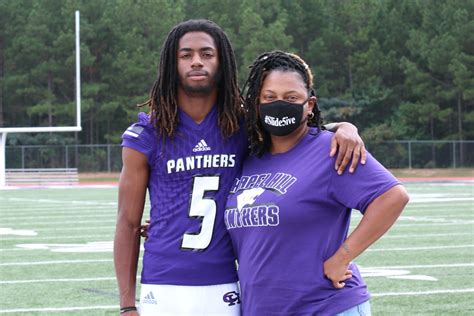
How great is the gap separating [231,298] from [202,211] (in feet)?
1.07

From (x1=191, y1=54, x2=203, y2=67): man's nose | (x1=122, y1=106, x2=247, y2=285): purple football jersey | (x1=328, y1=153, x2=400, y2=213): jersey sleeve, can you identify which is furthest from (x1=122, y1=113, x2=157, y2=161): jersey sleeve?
(x1=328, y1=153, x2=400, y2=213): jersey sleeve

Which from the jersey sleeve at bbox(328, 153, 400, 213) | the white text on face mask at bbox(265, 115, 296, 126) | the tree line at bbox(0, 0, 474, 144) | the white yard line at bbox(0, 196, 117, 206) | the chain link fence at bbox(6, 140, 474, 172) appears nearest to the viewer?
the jersey sleeve at bbox(328, 153, 400, 213)

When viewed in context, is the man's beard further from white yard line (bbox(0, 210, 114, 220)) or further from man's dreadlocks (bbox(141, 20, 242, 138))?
white yard line (bbox(0, 210, 114, 220))

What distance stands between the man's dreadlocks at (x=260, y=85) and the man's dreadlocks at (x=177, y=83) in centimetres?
10

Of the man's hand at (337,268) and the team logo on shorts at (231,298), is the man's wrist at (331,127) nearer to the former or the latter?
the man's hand at (337,268)

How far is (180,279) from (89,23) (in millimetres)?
46073

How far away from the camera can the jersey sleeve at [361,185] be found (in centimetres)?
344

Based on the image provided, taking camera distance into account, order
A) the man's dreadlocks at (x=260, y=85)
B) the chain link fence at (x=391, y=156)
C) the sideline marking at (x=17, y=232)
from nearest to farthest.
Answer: the man's dreadlocks at (x=260, y=85), the sideline marking at (x=17, y=232), the chain link fence at (x=391, y=156)

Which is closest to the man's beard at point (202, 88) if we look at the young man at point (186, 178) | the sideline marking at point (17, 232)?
the young man at point (186, 178)

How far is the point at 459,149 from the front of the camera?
4381cm

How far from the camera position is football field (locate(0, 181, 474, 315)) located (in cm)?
772

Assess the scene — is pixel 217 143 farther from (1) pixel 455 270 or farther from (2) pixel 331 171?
(1) pixel 455 270

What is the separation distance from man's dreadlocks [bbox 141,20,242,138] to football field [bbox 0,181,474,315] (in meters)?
3.72

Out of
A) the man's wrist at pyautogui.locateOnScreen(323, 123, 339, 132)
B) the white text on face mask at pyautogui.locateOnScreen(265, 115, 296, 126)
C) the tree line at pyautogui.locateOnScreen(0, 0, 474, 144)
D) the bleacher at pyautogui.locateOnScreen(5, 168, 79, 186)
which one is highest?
the tree line at pyautogui.locateOnScreen(0, 0, 474, 144)
